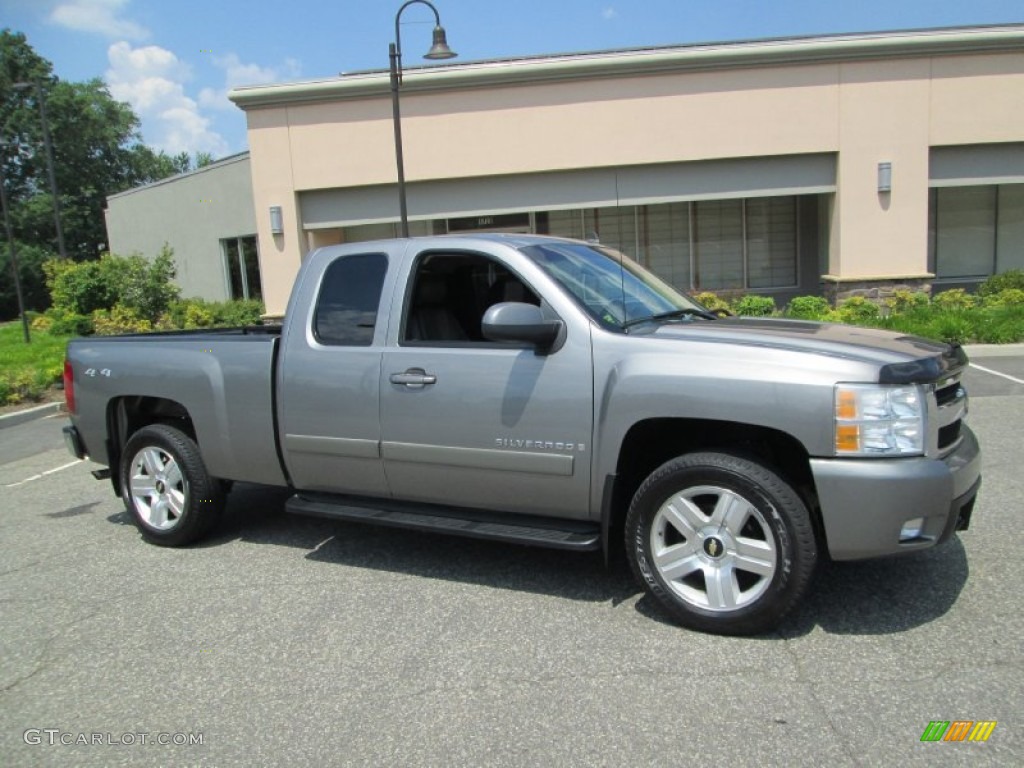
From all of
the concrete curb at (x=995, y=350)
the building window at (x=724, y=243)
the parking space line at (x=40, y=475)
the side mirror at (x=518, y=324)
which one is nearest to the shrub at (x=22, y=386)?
the parking space line at (x=40, y=475)

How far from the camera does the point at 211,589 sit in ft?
15.2

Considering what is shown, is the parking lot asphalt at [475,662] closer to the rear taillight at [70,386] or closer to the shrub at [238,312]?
the rear taillight at [70,386]

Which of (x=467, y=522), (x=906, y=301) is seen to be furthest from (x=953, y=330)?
(x=467, y=522)

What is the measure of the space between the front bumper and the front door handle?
196 cm

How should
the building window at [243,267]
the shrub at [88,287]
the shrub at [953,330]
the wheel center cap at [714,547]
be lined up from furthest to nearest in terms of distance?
the building window at [243,267] < the shrub at [88,287] < the shrub at [953,330] < the wheel center cap at [714,547]

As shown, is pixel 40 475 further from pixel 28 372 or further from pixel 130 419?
pixel 28 372

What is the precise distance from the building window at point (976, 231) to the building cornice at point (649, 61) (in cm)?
335

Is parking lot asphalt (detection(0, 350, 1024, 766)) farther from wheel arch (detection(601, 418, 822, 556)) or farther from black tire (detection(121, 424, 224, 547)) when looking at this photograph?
wheel arch (detection(601, 418, 822, 556))

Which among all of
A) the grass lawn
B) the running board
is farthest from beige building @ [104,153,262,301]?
the running board

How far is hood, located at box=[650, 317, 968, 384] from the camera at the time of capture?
11.3ft

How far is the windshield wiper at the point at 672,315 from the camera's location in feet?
13.9

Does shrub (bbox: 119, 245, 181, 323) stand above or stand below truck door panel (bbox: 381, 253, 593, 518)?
above

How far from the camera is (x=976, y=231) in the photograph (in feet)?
59.4

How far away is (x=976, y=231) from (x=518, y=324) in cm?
1786
